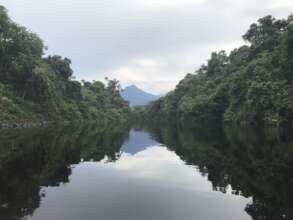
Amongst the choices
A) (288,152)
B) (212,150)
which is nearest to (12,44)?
(212,150)

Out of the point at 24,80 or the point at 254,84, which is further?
the point at 24,80

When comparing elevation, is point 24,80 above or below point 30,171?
above

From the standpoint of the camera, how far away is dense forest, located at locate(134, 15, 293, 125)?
68375mm

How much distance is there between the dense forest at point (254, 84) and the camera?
68375 mm

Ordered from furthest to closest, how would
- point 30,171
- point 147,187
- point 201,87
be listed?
point 201,87
point 30,171
point 147,187

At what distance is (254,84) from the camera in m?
75.2

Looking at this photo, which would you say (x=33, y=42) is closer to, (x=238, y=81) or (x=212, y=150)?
(x=238, y=81)

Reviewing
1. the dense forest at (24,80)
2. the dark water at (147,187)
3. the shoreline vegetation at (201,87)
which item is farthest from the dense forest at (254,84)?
the dark water at (147,187)

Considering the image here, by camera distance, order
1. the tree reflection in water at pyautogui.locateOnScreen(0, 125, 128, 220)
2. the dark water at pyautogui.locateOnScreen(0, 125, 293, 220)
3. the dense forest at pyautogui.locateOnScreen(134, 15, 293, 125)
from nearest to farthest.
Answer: the dark water at pyautogui.locateOnScreen(0, 125, 293, 220) < the tree reflection in water at pyautogui.locateOnScreen(0, 125, 128, 220) < the dense forest at pyautogui.locateOnScreen(134, 15, 293, 125)

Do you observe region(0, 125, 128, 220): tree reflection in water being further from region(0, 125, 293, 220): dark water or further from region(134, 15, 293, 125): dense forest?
region(134, 15, 293, 125): dense forest


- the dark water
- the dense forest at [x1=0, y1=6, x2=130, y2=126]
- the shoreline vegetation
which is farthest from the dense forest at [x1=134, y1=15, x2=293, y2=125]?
the dark water

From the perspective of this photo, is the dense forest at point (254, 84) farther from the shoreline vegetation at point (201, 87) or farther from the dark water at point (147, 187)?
the dark water at point (147, 187)

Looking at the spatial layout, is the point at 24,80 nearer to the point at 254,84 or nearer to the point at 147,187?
the point at 254,84

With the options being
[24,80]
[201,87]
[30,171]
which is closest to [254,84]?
[24,80]
